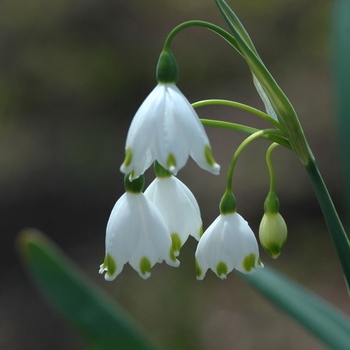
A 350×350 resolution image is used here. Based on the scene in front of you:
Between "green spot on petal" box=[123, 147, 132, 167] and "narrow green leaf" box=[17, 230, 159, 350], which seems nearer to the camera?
"green spot on petal" box=[123, 147, 132, 167]

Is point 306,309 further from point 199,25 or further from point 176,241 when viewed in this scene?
point 199,25

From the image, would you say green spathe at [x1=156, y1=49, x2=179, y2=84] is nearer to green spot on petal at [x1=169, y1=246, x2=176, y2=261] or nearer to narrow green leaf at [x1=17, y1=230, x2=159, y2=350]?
green spot on petal at [x1=169, y1=246, x2=176, y2=261]

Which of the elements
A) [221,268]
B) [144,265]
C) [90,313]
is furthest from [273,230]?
[90,313]

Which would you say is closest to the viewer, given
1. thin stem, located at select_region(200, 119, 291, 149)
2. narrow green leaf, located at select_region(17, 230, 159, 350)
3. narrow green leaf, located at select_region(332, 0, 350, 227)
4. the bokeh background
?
thin stem, located at select_region(200, 119, 291, 149)

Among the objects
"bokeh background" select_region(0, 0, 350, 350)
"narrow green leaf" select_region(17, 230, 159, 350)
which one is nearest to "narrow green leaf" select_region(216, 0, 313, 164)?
"narrow green leaf" select_region(17, 230, 159, 350)

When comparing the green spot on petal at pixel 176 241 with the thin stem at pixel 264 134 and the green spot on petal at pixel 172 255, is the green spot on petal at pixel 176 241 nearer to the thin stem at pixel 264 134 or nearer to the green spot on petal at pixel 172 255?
the green spot on petal at pixel 172 255

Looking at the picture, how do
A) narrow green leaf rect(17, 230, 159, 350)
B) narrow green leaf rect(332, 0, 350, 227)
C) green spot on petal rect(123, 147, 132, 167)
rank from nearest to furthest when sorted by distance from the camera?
green spot on petal rect(123, 147, 132, 167) → narrow green leaf rect(17, 230, 159, 350) → narrow green leaf rect(332, 0, 350, 227)

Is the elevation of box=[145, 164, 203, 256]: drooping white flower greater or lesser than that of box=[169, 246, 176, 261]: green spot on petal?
greater
